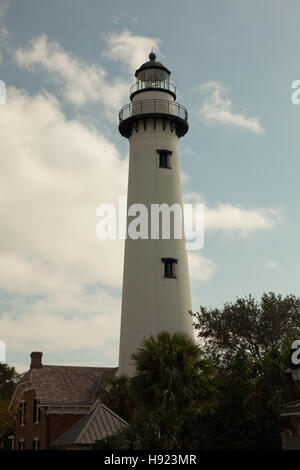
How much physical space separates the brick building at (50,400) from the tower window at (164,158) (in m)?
15.1

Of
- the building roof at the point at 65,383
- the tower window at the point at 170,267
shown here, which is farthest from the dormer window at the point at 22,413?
the tower window at the point at 170,267

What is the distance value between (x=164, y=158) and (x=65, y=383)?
1767cm

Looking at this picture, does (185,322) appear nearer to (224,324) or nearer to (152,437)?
(224,324)

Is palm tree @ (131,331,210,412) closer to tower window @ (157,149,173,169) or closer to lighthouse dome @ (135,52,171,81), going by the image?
tower window @ (157,149,173,169)

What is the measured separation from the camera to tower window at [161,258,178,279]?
41.5m

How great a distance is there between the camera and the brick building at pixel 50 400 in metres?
43.0

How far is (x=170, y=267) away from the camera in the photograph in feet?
137

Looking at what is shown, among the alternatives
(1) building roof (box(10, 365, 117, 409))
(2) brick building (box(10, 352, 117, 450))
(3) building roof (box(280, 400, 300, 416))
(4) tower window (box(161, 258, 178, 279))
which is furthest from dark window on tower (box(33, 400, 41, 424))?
(3) building roof (box(280, 400, 300, 416))

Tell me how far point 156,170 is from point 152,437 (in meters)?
22.6
